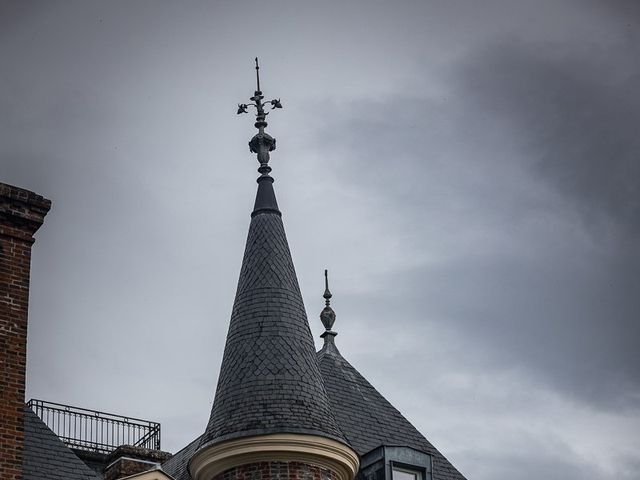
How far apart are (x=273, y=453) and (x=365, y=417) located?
419 centimetres

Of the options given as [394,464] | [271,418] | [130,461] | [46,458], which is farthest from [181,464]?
[46,458]

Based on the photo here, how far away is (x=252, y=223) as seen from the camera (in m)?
27.9

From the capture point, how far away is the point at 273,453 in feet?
79.1

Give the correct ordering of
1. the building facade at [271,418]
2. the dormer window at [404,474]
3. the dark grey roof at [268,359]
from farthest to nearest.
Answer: the dormer window at [404,474], the dark grey roof at [268,359], the building facade at [271,418]

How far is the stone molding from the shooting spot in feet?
78.9

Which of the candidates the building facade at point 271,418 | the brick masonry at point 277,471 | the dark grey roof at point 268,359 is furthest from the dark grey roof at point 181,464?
the brick masonry at point 277,471

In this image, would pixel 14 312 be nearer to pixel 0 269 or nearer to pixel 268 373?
pixel 0 269

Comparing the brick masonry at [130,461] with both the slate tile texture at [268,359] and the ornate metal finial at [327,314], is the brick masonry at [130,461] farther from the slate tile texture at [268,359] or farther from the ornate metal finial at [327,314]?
the ornate metal finial at [327,314]

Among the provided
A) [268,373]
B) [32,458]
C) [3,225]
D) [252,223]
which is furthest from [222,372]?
[3,225]

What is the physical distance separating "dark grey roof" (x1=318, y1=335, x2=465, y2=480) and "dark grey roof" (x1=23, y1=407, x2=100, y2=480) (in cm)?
656

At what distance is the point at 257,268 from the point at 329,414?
3.40 metres

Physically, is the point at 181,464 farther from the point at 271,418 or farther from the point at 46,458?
the point at 46,458

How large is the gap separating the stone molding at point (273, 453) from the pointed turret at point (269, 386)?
17 mm

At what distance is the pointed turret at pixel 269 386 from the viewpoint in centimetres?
2419
